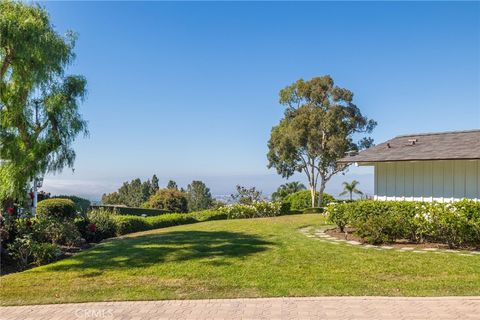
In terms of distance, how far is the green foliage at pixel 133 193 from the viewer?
50.3 metres

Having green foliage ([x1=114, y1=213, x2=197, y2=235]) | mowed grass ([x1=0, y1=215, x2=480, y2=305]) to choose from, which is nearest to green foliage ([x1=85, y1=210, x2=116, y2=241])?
green foliage ([x1=114, y1=213, x2=197, y2=235])

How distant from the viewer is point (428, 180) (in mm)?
14016

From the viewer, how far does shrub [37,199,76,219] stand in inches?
624

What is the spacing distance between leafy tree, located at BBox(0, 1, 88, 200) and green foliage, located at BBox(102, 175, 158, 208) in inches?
1449

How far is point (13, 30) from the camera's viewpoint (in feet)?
35.1

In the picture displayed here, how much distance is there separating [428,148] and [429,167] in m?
1.20

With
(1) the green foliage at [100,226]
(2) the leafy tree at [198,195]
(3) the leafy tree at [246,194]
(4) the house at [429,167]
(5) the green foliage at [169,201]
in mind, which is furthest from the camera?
(2) the leafy tree at [198,195]

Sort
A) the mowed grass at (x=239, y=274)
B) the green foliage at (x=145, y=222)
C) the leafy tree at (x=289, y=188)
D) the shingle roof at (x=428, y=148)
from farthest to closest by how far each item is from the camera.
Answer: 1. the leafy tree at (x=289, y=188)
2. the green foliage at (x=145, y=222)
3. the shingle roof at (x=428, y=148)
4. the mowed grass at (x=239, y=274)

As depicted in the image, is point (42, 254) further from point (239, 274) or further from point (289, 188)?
point (289, 188)

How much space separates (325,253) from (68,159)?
8.71 meters

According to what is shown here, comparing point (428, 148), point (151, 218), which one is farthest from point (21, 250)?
point (428, 148)

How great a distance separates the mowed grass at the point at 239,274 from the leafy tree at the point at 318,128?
24.3m

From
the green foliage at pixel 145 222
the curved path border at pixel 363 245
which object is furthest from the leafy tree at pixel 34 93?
the curved path border at pixel 363 245

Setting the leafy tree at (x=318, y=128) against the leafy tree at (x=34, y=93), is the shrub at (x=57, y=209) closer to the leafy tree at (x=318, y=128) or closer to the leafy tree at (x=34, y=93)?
the leafy tree at (x=34, y=93)
